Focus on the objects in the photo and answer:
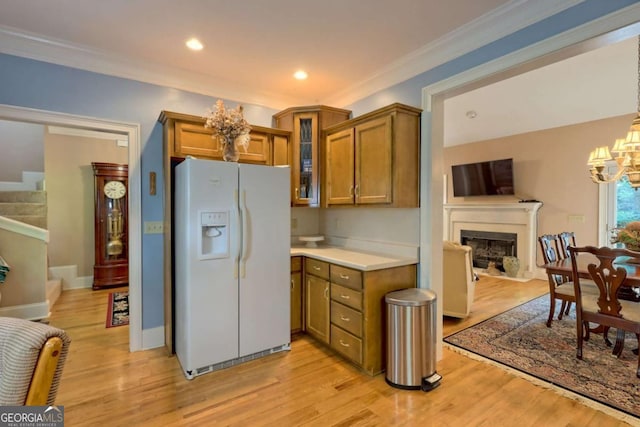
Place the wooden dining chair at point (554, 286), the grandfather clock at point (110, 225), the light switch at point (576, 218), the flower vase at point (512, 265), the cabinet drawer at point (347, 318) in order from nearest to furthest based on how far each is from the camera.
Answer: the cabinet drawer at point (347, 318) → the wooden dining chair at point (554, 286) → the light switch at point (576, 218) → the grandfather clock at point (110, 225) → the flower vase at point (512, 265)

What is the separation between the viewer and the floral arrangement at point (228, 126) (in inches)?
109

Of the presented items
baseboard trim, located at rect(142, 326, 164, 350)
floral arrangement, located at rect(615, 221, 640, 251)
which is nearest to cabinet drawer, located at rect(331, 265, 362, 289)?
baseboard trim, located at rect(142, 326, 164, 350)

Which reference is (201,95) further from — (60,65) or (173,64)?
(60,65)

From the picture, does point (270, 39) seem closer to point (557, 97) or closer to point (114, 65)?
point (114, 65)

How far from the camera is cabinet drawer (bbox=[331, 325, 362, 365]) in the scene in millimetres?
2559

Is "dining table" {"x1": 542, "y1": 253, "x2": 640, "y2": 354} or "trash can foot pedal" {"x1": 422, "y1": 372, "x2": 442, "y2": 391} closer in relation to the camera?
"trash can foot pedal" {"x1": 422, "y1": 372, "x2": 442, "y2": 391}

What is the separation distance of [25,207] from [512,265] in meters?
8.24

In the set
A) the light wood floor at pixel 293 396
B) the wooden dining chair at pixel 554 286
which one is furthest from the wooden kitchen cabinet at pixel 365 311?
the wooden dining chair at pixel 554 286

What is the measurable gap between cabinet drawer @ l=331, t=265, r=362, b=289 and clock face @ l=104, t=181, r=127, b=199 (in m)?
4.51

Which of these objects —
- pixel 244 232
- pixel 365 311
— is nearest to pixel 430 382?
pixel 365 311

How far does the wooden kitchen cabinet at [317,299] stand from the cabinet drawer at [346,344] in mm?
109

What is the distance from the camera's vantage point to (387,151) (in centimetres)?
271

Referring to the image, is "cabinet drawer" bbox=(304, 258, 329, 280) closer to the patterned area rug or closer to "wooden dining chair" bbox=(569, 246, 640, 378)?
the patterned area rug

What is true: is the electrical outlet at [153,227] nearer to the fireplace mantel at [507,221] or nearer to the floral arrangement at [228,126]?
the floral arrangement at [228,126]
